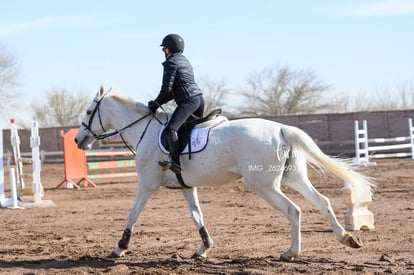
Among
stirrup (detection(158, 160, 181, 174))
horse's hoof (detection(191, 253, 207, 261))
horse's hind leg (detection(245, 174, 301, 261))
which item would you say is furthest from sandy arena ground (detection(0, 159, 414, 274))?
stirrup (detection(158, 160, 181, 174))

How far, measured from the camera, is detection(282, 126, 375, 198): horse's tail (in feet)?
26.6

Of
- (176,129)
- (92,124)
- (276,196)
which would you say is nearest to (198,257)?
(276,196)

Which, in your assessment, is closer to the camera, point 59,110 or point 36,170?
point 36,170

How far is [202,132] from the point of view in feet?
28.1

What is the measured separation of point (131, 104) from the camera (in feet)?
31.4

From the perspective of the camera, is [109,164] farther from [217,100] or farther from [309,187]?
[217,100]

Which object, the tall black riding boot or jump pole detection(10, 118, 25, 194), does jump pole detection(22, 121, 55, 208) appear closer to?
jump pole detection(10, 118, 25, 194)

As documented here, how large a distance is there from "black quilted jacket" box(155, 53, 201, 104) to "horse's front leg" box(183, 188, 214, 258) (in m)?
1.33

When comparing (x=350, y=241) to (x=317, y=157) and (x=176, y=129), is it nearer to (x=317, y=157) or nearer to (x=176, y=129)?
(x=317, y=157)

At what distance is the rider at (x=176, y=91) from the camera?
8555 mm

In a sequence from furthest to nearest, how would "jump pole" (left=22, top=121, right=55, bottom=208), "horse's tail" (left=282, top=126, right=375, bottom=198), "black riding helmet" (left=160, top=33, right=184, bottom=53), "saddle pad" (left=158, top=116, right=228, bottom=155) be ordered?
"jump pole" (left=22, top=121, right=55, bottom=208)
"black riding helmet" (left=160, top=33, right=184, bottom=53)
"saddle pad" (left=158, top=116, right=228, bottom=155)
"horse's tail" (left=282, top=126, right=375, bottom=198)

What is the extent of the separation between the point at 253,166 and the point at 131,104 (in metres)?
2.42

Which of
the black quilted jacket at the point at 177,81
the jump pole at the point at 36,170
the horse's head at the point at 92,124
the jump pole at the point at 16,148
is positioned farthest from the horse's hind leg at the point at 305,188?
the jump pole at the point at 16,148

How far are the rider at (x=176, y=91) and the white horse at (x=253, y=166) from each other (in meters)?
0.27
